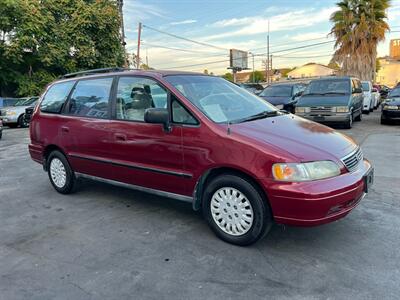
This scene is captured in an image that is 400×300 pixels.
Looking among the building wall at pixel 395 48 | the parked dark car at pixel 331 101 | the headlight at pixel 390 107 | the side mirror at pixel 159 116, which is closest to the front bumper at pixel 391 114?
the headlight at pixel 390 107

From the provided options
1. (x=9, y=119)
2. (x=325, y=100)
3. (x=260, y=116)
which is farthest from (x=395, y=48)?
(x=260, y=116)

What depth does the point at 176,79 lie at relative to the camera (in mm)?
4062

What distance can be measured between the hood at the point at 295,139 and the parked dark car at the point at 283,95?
897 centimetres

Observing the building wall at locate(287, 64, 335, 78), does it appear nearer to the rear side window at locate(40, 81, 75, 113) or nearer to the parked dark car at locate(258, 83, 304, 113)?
the parked dark car at locate(258, 83, 304, 113)

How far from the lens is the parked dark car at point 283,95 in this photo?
42.1ft

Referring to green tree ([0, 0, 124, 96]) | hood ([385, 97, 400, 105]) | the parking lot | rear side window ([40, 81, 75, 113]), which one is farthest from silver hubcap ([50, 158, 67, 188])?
green tree ([0, 0, 124, 96])

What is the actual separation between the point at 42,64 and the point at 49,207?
1926 cm

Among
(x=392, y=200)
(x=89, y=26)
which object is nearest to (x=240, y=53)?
(x=89, y=26)

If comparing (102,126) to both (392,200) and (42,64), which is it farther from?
(42,64)

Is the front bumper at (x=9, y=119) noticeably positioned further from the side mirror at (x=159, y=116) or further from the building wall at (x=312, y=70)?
the building wall at (x=312, y=70)

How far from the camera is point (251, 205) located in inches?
129

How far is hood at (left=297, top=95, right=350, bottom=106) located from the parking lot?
6.43 m

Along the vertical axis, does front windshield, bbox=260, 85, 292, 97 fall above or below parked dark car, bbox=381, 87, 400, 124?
above

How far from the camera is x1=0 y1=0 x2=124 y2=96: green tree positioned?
747 inches
